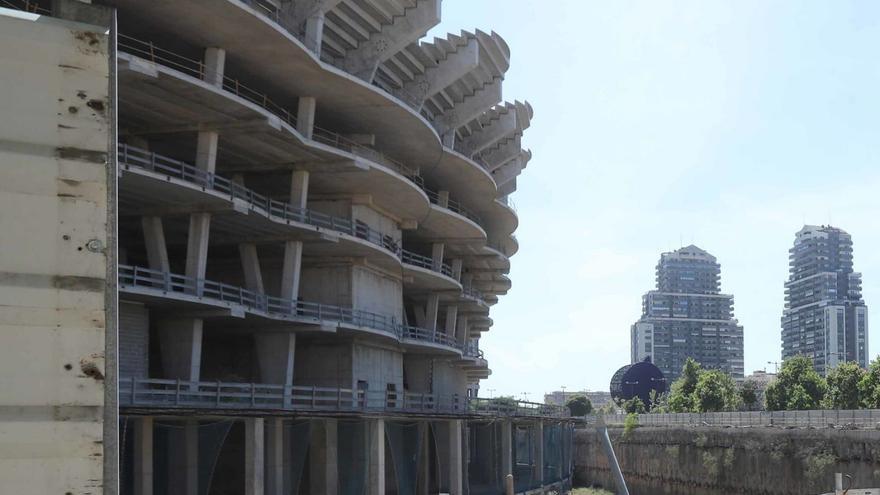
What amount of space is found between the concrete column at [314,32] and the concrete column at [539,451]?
32563mm

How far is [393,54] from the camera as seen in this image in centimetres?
4622

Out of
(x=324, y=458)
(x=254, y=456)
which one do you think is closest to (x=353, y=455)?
(x=324, y=458)

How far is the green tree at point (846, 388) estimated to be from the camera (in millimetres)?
91188

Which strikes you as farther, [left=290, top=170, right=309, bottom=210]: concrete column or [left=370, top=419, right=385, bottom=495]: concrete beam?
[left=290, top=170, right=309, bottom=210]: concrete column

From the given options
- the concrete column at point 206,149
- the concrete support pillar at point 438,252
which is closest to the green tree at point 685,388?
the concrete support pillar at point 438,252

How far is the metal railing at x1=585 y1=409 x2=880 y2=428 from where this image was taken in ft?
180

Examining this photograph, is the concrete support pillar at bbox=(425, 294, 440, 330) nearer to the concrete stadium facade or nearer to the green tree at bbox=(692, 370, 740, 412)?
the concrete stadium facade

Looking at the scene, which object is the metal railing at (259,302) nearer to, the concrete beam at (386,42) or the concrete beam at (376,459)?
the concrete beam at (376,459)

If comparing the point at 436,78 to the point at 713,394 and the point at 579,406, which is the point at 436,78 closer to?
the point at 713,394

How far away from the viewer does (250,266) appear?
1736 inches

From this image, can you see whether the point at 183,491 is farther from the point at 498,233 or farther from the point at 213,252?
the point at 498,233

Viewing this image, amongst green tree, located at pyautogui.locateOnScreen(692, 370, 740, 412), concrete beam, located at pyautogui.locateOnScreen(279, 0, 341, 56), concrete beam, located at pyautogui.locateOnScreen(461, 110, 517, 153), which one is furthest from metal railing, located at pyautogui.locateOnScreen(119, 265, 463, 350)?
green tree, located at pyautogui.locateOnScreen(692, 370, 740, 412)

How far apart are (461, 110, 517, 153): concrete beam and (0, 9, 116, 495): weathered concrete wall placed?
180 feet

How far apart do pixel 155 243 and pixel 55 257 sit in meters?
30.8
